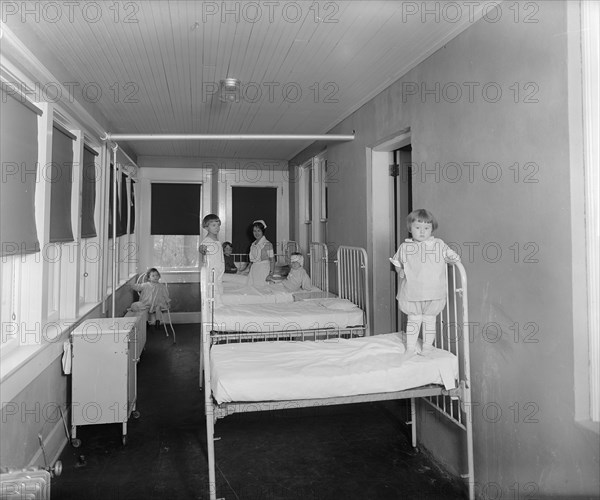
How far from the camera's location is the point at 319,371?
228 cm

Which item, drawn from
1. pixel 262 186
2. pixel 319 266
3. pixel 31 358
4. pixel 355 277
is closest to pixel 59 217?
pixel 31 358

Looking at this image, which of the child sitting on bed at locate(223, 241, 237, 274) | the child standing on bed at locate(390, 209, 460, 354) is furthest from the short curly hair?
the child sitting on bed at locate(223, 241, 237, 274)

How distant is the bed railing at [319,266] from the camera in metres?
4.96

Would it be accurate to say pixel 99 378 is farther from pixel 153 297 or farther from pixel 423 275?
pixel 153 297

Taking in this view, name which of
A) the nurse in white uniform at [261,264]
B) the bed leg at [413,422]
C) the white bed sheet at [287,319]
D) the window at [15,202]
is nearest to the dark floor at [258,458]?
the bed leg at [413,422]

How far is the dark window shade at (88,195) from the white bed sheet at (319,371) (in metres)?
1.93

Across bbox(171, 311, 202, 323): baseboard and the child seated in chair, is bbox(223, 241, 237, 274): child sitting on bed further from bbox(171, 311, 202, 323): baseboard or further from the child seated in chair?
the child seated in chair

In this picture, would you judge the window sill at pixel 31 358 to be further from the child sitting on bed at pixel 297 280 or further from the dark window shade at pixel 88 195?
the child sitting on bed at pixel 297 280

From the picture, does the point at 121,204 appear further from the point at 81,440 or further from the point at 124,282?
the point at 81,440

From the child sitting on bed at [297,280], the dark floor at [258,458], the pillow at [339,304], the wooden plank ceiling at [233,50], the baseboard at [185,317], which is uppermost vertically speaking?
the wooden plank ceiling at [233,50]

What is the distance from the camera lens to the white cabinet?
3.06 metres

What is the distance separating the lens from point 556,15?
1.86m

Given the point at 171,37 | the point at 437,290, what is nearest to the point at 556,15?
the point at 437,290

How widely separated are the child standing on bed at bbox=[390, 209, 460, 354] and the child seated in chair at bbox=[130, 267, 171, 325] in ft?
13.8
